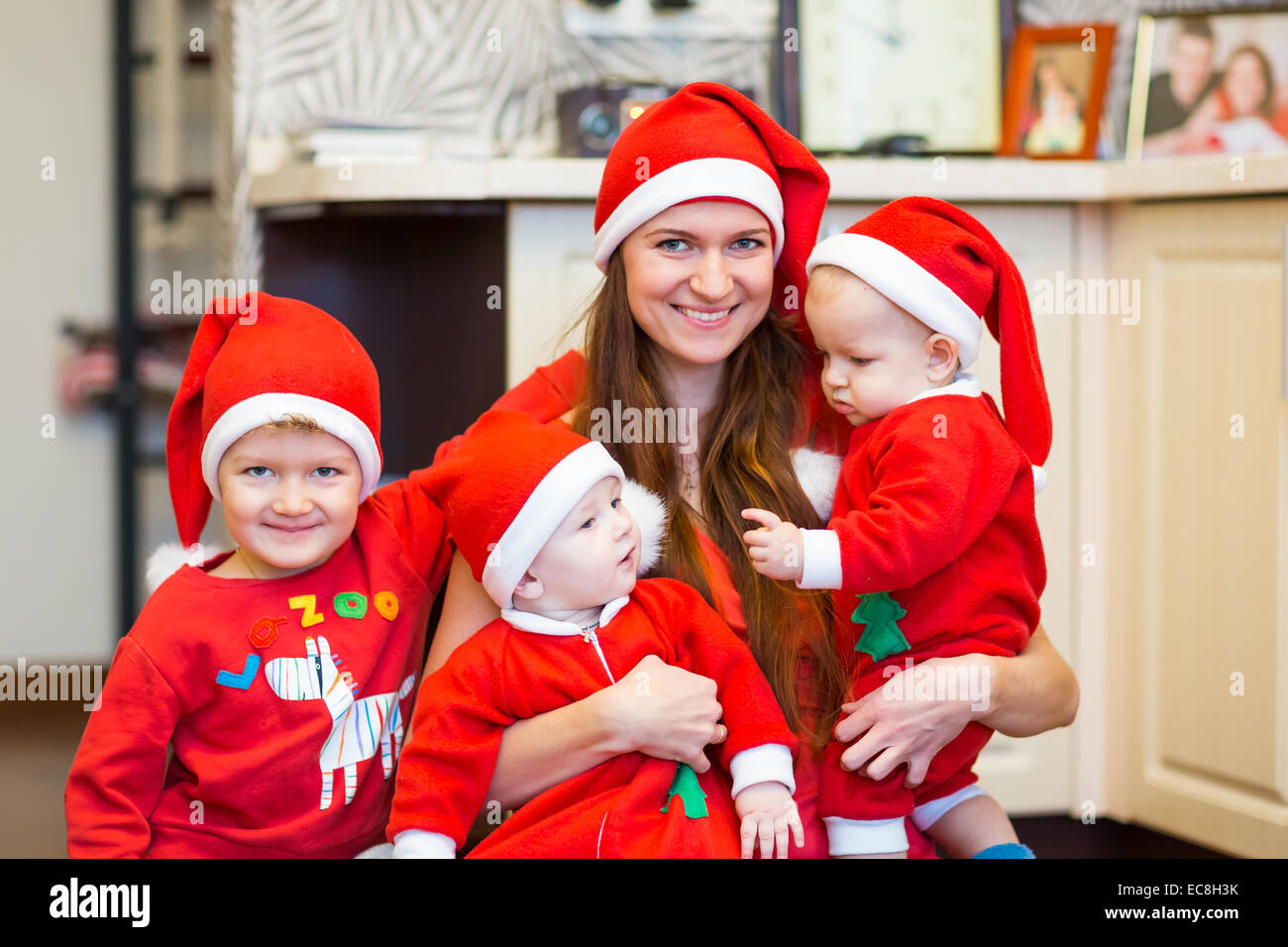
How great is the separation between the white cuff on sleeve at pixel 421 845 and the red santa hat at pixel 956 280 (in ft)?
2.07

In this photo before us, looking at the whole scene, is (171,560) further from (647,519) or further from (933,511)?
(933,511)

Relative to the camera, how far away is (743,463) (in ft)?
4.17

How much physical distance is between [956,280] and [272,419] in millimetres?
633

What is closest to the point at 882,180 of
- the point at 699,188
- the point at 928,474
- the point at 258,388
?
the point at 699,188

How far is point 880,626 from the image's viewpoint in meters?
1.17

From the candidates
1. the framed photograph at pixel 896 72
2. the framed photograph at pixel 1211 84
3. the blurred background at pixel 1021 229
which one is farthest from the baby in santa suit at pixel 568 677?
the framed photograph at pixel 1211 84

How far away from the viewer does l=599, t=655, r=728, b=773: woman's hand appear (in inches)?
41.8

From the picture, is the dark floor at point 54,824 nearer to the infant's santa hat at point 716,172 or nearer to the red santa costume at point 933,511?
the red santa costume at point 933,511

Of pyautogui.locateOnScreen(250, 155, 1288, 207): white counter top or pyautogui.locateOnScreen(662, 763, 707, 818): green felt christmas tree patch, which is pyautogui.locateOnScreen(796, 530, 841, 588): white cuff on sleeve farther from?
pyautogui.locateOnScreen(250, 155, 1288, 207): white counter top

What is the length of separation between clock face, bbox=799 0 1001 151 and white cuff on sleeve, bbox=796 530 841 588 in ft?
4.24

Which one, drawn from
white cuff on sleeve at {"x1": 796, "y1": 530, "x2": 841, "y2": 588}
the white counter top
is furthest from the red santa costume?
the white counter top

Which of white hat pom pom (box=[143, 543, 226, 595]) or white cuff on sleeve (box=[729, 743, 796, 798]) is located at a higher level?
white hat pom pom (box=[143, 543, 226, 595])
